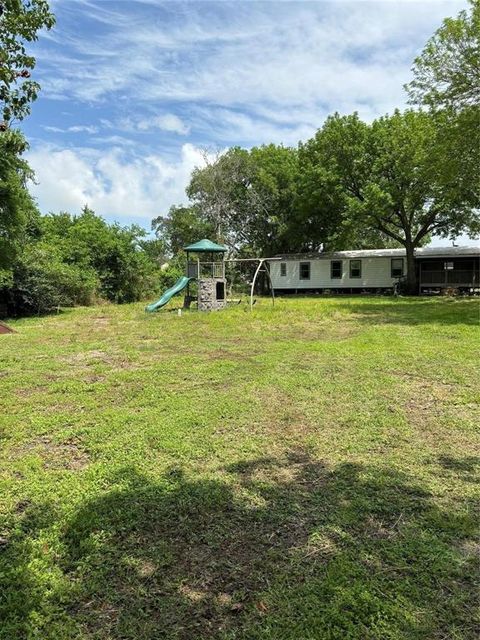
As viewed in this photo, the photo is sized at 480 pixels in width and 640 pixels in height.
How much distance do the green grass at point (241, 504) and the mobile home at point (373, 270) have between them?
66.5ft

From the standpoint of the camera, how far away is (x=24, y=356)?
26.6ft

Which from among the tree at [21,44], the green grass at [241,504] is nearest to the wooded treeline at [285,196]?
the tree at [21,44]

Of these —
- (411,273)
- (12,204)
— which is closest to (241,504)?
(12,204)

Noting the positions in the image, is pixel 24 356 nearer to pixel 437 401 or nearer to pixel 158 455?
pixel 158 455

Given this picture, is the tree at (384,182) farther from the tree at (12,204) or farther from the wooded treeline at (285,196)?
the tree at (12,204)

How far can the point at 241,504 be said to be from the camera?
297 cm

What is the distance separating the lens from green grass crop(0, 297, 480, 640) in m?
2.07

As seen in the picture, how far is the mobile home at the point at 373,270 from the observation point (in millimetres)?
24984

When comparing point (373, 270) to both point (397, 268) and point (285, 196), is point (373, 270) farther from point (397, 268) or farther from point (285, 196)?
point (285, 196)

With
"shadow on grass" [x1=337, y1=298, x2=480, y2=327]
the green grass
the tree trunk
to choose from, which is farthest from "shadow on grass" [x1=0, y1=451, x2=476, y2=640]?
the tree trunk

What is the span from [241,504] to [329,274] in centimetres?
2588

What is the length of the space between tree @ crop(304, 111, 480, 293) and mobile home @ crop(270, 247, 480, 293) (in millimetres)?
1304

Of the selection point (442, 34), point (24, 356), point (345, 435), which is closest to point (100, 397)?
point (345, 435)

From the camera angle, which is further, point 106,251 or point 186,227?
point 186,227
